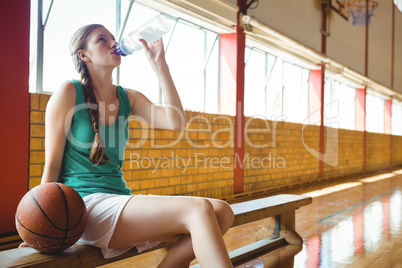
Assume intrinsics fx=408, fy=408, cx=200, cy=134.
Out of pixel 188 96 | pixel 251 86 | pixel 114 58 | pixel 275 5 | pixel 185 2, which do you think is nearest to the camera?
pixel 114 58

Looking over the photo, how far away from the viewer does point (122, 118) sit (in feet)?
5.59

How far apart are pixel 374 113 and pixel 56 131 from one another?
12666mm

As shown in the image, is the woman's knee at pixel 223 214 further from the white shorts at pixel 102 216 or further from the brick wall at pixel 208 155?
the brick wall at pixel 208 155

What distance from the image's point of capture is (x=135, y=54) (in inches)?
174

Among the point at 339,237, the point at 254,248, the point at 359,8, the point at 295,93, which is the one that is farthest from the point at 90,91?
the point at 359,8

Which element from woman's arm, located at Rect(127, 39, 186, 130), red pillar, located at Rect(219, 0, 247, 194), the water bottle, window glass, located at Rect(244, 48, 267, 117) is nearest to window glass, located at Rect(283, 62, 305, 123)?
window glass, located at Rect(244, 48, 267, 117)

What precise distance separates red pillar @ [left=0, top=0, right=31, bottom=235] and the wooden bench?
1361 millimetres

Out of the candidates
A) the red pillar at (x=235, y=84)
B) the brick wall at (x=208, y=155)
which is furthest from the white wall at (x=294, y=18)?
the brick wall at (x=208, y=155)

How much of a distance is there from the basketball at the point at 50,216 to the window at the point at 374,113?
1197cm

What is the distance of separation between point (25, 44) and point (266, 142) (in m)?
4.01

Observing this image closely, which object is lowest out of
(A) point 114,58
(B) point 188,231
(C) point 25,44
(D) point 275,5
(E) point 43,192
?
(B) point 188,231

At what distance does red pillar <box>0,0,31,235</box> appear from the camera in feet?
9.24

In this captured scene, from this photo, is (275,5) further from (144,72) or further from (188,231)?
(188,231)

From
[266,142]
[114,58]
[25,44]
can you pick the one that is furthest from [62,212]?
[266,142]
